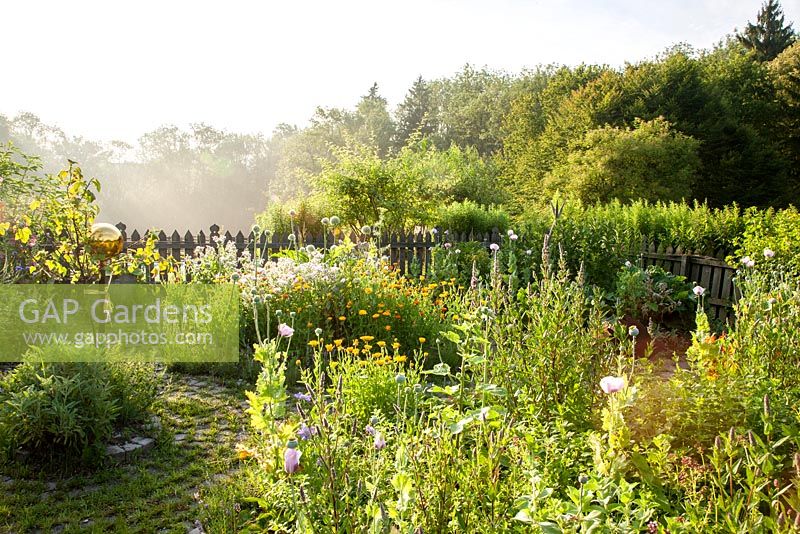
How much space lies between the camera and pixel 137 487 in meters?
3.10

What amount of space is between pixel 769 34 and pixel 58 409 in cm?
3871

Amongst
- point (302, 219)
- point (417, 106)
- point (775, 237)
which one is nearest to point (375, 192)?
point (302, 219)

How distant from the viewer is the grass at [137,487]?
9.14 feet

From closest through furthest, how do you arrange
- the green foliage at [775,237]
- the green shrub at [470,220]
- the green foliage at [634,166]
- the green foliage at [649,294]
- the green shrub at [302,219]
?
the green foliage at [775,237], the green foliage at [649,294], the green shrub at [470,220], the green shrub at [302,219], the green foliage at [634,166]

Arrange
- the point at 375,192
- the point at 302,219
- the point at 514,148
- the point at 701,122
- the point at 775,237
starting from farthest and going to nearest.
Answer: the point at 514,148 < the point at 701,122 < the point at 302,219 < the point at 375,192 < the point at 775,237

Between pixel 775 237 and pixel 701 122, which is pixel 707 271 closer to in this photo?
pixel 775 237

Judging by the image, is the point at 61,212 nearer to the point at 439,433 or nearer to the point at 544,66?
the point at 439,433

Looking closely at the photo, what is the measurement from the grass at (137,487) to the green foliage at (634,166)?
16474 mm

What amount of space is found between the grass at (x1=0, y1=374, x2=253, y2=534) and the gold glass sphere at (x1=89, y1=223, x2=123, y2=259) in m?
1.48

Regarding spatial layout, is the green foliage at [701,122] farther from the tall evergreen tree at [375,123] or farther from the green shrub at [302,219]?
the tall evergreen tree at [375,123]

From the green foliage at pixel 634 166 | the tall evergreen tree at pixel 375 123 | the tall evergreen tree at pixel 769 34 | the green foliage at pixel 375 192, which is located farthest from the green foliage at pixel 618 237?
the tall evergreen tree at pixel 375 123

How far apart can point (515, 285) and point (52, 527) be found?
5569 mm

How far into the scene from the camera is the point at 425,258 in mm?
9141

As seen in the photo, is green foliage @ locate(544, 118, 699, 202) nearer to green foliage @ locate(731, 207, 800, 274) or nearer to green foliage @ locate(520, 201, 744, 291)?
green foliage @ locate(520, 201, 744, 291)
